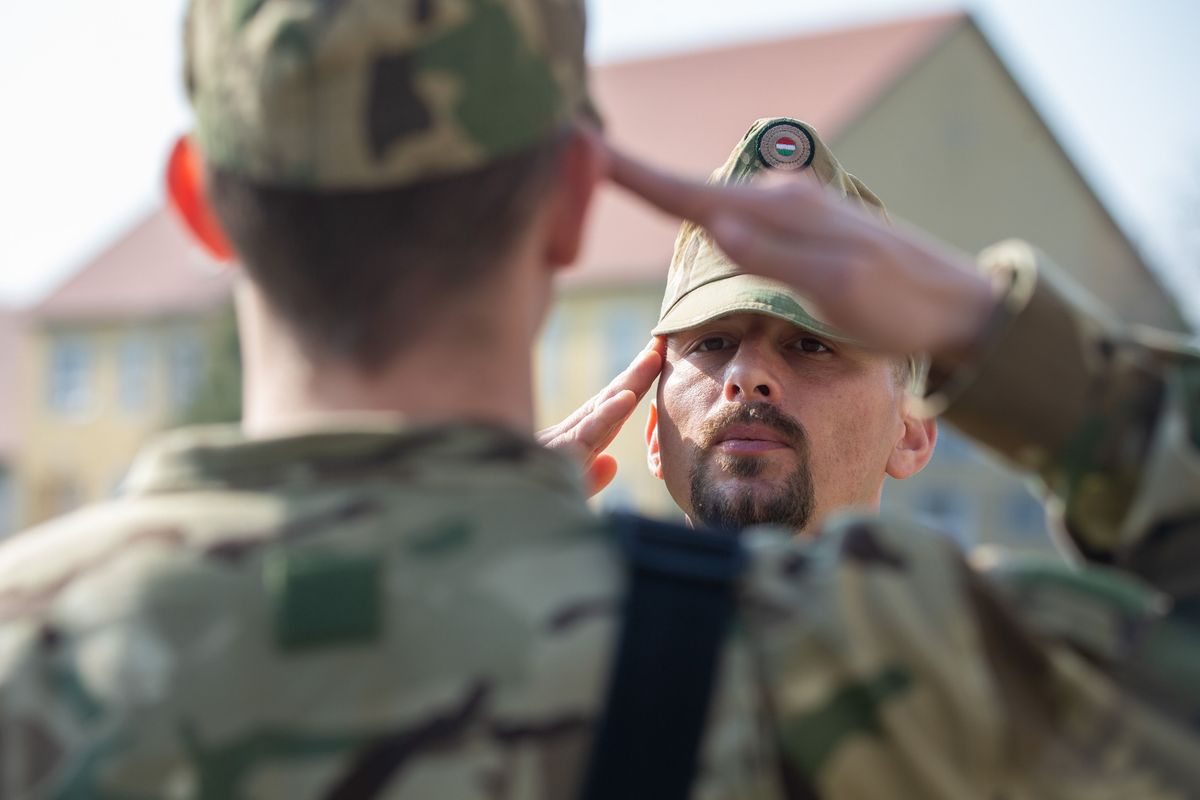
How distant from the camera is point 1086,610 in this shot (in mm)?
2021

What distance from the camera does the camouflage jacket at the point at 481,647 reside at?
1.89m

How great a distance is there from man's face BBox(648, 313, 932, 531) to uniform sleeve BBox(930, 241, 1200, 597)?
178cm

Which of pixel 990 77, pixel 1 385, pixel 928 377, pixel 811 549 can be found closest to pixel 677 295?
pixel 928 377

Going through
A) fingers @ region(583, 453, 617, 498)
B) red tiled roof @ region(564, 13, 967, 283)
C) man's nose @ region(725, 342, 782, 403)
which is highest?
red tiled roof @ region(564, 13, 967, 283)

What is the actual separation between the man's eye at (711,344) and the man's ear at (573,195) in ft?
6.71

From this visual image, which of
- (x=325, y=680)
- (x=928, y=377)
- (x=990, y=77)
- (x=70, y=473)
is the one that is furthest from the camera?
(x=70, y=473)

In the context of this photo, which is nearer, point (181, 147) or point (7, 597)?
point (7, 597)

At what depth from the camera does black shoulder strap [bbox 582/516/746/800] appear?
1.91 metres

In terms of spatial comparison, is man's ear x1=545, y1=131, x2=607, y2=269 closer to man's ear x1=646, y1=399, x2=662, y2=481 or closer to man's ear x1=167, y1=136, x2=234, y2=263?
man's ear x1=167, y1=136, x2=234, y2=263

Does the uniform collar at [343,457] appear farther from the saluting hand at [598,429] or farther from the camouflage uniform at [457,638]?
the saluting hand at [598,429]

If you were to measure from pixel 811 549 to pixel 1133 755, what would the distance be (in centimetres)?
46

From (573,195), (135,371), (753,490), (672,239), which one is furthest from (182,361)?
(573,195)

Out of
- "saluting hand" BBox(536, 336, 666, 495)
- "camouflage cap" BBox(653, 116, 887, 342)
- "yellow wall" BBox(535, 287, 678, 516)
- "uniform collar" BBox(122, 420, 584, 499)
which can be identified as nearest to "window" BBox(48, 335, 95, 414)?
"yellow wall" BBox(535, 287, 678, 516)

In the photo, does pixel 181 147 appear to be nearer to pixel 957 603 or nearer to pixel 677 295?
pixel 957 603
